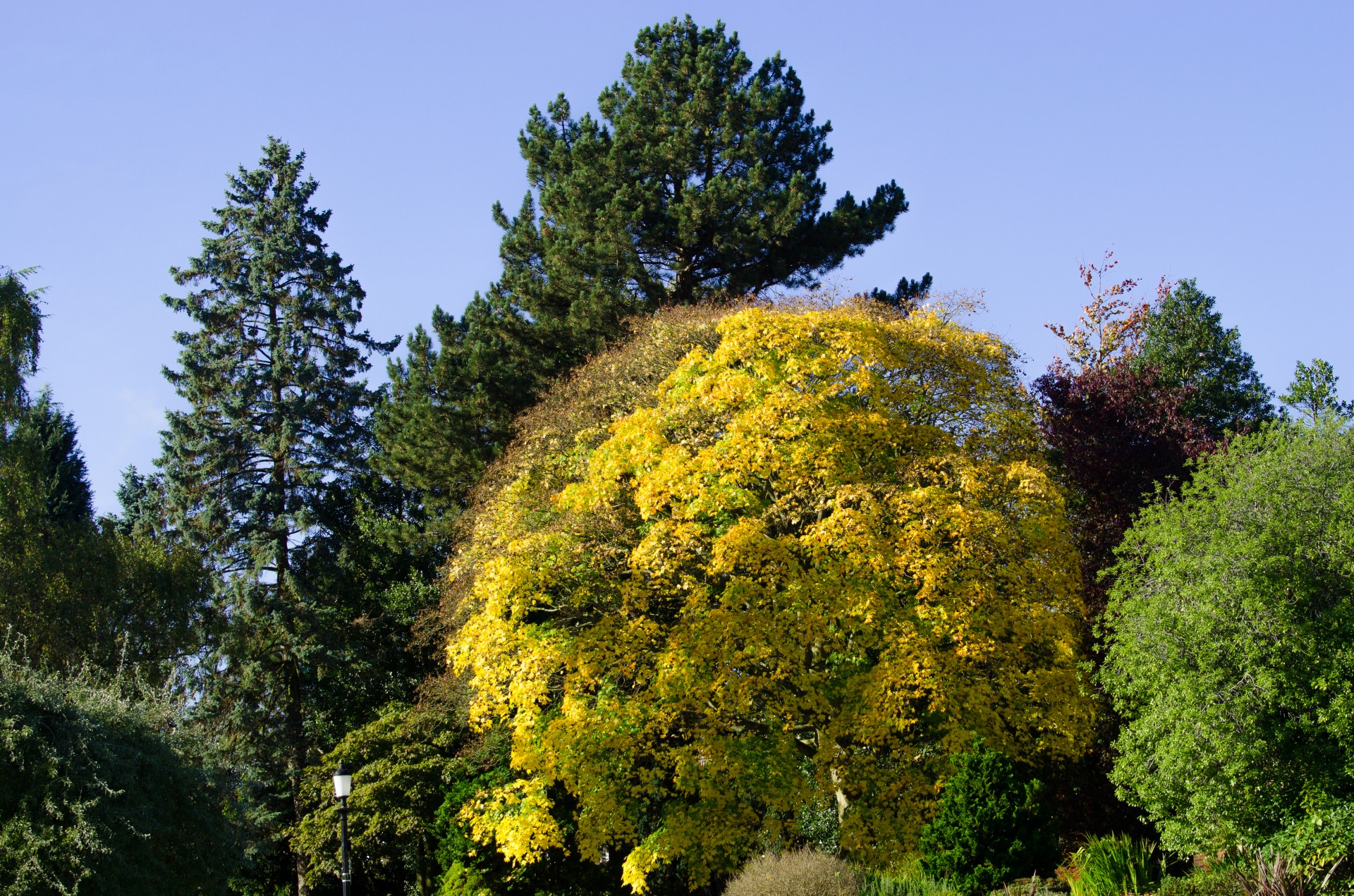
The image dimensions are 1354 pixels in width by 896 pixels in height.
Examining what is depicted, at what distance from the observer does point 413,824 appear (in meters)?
21.9

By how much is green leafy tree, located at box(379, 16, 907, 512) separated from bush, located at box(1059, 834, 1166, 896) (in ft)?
54.6

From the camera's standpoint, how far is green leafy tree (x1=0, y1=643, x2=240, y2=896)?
14.3 meters

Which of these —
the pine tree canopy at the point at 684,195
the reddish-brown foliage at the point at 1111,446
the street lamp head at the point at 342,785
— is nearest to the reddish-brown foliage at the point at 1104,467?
the reddish-brown foliage at the point at 1111,446

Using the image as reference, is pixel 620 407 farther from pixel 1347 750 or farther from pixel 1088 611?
pixel 1347 750

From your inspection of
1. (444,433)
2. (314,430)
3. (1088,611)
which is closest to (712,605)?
(1088,611)

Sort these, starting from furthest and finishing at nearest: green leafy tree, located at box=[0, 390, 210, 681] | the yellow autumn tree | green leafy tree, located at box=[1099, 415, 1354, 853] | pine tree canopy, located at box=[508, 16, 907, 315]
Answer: pine tree canopy, located at box=[508, 16, 907, 315] → green leafy tree, located at box=[0, 390, 210, 681] → the yellow autumn tree → green leafy tree, located at box=[1099, 415, 1354, 853]

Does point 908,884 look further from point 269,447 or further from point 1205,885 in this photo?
point 269,447

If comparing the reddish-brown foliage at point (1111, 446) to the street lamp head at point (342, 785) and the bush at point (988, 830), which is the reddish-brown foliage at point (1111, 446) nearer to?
the bush at point (988, 830)

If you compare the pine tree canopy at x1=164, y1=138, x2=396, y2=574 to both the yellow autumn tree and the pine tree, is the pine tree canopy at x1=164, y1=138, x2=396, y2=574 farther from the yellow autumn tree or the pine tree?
the yellow autumn tree

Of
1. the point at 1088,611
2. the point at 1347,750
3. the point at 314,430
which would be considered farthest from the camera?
the point at 314,430

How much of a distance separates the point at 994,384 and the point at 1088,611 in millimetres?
4165

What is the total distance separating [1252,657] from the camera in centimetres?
1299

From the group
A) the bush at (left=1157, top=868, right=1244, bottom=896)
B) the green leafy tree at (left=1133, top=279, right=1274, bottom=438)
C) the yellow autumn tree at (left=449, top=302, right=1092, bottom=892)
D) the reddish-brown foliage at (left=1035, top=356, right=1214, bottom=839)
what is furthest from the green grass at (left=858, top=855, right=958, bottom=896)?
the green leafy tree at (left=1133, top=279, right=1274, bottom=438)

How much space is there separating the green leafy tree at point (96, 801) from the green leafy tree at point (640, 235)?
40.3ft
